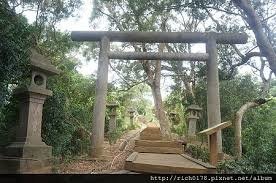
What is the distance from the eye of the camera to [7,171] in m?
7.66

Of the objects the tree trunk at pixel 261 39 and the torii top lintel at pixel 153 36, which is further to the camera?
the torii top lintel at pixel 153 36

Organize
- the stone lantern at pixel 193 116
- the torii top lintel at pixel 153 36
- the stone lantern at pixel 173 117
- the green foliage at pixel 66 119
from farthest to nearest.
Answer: the stone lantern at pixel 173 117 < the stone lantern at pixel 193 116 < the torii top lintel at pixel 153 36 < the green foliage at pixel 66 119

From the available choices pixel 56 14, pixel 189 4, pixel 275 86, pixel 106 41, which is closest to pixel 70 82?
pixel 56 14

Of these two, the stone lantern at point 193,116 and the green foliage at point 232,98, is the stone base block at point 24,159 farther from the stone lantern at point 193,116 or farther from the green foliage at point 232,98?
the stone lantern at point 193,116

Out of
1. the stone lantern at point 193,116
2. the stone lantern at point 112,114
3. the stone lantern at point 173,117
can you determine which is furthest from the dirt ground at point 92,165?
the stone lantern at point 173,117

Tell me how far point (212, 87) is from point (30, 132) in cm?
701

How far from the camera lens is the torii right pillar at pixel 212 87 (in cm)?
1077

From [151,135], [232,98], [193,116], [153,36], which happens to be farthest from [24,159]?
[232,98]

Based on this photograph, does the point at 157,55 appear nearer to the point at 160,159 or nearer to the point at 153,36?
the point at 153,36

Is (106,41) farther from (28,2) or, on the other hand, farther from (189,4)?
(28,2)

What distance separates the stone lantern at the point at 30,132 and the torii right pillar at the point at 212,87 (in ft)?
20.1

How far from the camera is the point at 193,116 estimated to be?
52.1 ft

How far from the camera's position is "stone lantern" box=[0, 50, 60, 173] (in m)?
7.73

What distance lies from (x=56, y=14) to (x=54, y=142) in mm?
6964
